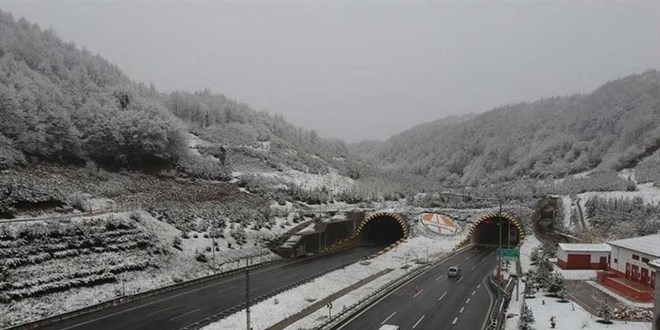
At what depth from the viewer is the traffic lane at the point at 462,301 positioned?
1319 inches

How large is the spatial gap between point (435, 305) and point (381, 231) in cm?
5028

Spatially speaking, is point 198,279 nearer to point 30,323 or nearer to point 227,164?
point 30,323

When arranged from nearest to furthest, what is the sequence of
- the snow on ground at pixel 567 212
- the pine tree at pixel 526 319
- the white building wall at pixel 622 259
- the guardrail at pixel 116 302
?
the pine tree at pixel 526 319, the guardrail at pixel 116 302, the white building wall at pixel 622 259, the snow on ground at pixel 567 212

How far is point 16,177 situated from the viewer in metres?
56.3

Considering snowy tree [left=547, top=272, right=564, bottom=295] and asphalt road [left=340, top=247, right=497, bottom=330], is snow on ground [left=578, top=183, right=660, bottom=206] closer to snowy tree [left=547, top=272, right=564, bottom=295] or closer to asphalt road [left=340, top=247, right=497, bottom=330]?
asphalt road [left=340, top=247, right=497, bottom=330]

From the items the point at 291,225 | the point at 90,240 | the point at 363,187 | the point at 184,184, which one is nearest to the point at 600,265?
the point at 291,225

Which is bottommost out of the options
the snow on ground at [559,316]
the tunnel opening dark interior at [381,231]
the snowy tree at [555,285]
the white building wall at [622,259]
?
the tunnel opening dark interior at [381,231]

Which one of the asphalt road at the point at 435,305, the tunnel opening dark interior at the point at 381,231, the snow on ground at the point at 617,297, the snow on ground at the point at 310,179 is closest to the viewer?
the asphalt road at the point at 435,305

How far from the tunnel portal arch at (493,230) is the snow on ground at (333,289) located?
5.34 m

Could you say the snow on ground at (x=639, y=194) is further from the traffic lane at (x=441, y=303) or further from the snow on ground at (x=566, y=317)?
the snow on ground at (x=566, y=317)

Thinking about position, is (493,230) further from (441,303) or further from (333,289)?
(441,303)

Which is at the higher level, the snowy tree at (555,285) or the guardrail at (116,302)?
the snowy tree at (555,285)

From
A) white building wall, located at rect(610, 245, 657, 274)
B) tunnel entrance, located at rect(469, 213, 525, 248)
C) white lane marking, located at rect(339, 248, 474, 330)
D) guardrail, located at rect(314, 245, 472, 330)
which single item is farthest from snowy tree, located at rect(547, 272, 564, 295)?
tunnel entrance, located at rect(469, 213, 525, 248)

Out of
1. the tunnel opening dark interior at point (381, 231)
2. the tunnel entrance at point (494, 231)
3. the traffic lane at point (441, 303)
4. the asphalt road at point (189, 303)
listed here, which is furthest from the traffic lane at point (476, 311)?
the tunnel opening dark interior at point (381, 231)
